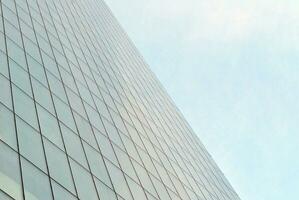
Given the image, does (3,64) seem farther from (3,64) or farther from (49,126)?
(49,126)

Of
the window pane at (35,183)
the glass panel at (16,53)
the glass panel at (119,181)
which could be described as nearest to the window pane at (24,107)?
the glass panel at (16,53)

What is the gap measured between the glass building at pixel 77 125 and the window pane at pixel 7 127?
46 mm

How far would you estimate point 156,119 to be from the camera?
1654 inches

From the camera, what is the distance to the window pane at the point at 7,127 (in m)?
15.2

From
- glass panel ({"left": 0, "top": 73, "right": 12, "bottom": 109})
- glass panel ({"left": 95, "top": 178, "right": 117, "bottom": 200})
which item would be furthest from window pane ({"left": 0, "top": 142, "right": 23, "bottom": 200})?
glass panel ({"left": 95, "top": 178, "right": 117, "bottom": 200})

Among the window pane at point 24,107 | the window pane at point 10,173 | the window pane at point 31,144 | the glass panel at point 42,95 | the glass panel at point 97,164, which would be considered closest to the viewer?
the window pane at point 10,173

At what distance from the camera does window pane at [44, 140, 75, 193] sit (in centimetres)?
1659

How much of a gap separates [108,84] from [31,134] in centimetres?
1892

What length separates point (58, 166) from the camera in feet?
56.6

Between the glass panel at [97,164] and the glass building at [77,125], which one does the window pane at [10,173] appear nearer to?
the glass building at [77,125]

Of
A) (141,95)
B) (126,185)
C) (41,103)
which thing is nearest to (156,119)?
(141,95)

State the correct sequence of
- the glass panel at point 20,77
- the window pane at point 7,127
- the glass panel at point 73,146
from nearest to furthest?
the window pane at point 7,127 < the glass panel at point 73,146 < the glass panel at point 20,77

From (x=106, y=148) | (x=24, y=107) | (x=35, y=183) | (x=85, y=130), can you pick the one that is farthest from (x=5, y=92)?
(x=106, y=148)

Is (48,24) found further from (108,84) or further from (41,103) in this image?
(41,103)
